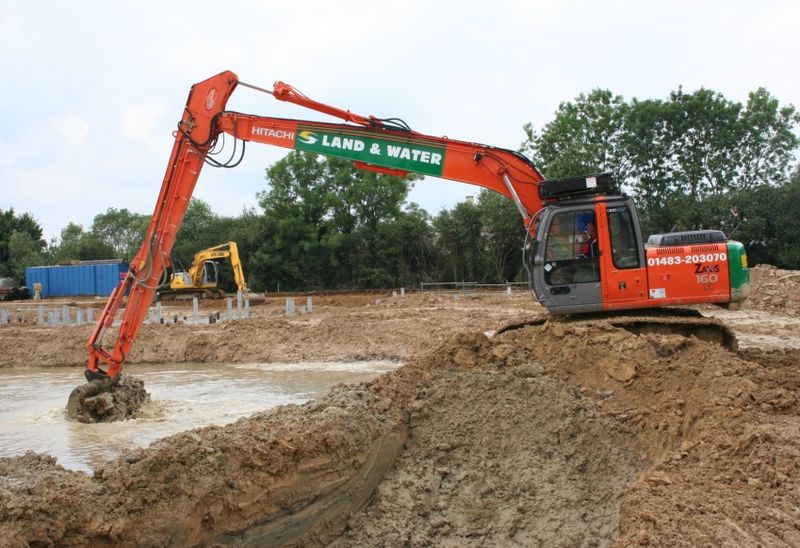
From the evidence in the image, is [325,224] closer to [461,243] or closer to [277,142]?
[461,243]

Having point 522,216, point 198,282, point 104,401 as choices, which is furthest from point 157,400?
point 198,282

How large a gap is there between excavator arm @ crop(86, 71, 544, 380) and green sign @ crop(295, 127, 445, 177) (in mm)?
13

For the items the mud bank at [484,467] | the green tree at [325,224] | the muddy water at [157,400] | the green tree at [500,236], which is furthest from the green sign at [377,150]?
the green tree at [325,224]

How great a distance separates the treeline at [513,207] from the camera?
31.9m

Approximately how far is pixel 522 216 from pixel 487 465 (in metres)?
4.16

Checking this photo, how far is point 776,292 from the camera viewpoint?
18609 mm

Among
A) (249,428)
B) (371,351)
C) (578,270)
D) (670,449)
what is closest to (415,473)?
(249,428)

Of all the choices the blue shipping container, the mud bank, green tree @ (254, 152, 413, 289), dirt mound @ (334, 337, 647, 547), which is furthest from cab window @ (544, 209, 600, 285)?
the blue shipping container

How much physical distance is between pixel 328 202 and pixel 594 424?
3573 centimetres

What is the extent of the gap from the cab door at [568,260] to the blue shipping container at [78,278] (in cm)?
3661

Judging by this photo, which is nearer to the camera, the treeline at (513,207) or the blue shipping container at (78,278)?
the treeline at (513,207)

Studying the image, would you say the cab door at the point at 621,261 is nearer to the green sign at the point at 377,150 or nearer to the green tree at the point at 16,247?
the green sign at the point at 377,150

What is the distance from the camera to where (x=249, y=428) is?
496 centimetres

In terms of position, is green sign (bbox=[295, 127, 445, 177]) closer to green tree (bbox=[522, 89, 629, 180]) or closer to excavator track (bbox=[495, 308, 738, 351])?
excavator track (bbox=[495, 308, 738, 351])
